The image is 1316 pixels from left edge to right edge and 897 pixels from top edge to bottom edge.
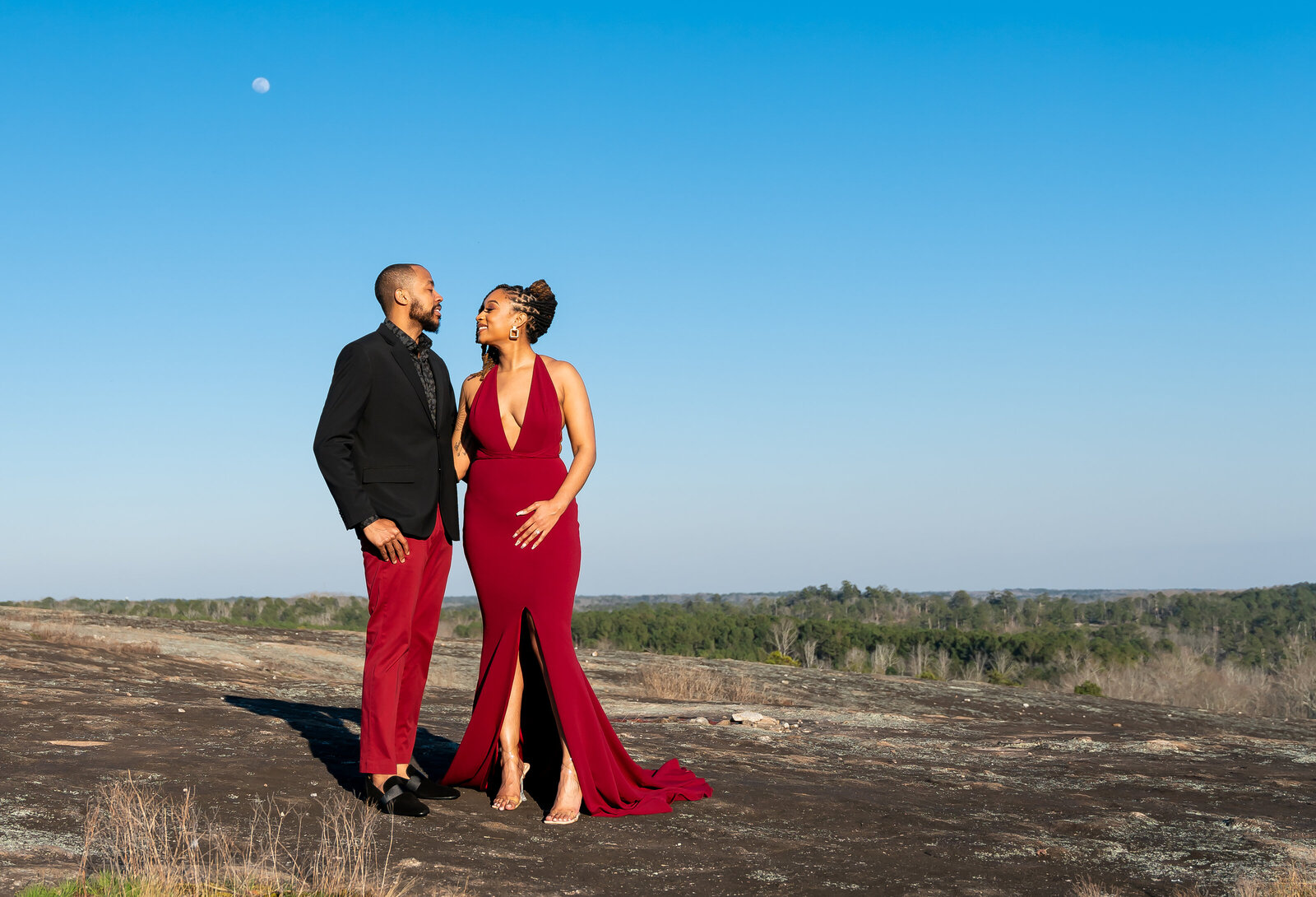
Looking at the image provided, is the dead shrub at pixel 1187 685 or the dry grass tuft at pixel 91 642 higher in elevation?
the dry grass tuft at pixel 91 642

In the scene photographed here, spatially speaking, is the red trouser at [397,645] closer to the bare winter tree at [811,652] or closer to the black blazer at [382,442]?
the black blazer at [382,442]

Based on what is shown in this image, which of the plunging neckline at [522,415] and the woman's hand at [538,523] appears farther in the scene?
the plunging neckline at [522,415]

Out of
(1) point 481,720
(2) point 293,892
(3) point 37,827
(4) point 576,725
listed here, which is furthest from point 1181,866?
(3) point 37,827

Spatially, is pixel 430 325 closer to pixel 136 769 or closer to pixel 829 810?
pixel 136 769

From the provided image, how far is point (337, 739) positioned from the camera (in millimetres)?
6480

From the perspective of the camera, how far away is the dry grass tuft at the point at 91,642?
1267 cm

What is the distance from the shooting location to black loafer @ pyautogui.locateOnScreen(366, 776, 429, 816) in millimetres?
4523

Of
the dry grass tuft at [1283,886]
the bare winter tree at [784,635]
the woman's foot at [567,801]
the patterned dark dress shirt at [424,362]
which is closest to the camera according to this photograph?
the dry grass tuft at [1283,886]

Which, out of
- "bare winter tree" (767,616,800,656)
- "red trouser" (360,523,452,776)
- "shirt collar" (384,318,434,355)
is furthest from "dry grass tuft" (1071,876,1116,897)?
"bare winter tree" (767,616,800,656)

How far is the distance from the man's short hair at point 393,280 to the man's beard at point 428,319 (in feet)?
0.36

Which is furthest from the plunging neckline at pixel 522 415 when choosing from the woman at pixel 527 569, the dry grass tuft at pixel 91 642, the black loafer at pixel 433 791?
the dry grass tuft at pixel 91 642

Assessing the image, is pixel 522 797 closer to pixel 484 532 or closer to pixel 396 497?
pixel 484 532

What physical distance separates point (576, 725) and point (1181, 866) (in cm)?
266


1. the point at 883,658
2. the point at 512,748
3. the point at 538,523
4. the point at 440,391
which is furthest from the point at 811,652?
the point at 440,391
